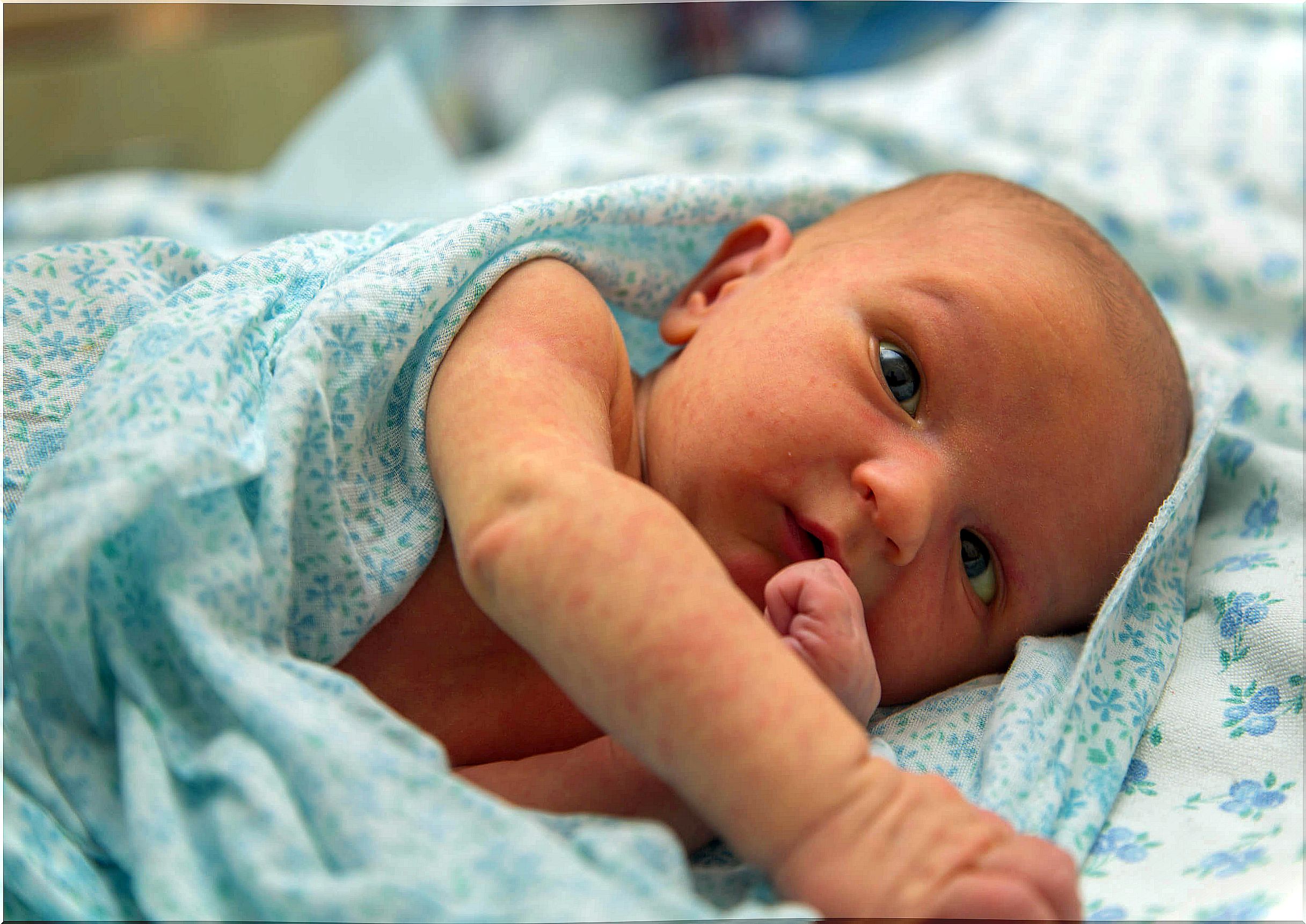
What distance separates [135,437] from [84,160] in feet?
7.36

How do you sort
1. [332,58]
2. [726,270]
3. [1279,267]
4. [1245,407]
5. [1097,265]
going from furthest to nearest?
[332,58]
[1279,267]
[1245,407]
[726,270]
[1097,265]

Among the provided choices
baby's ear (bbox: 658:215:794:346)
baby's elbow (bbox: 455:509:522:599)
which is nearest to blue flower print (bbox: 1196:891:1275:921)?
baby's elbow (bbox: 455:509:522:599)

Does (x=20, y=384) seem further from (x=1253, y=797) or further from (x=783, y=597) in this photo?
(x=1253, y=797)

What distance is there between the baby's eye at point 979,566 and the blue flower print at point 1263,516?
0.33 metres

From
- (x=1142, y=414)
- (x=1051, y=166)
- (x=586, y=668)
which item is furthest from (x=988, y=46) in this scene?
(x=586, y=668)

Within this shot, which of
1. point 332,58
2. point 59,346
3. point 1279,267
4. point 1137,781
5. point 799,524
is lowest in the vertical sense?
point 1137,781

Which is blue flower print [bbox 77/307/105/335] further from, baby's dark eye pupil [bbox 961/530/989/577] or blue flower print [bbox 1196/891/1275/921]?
blue flower print [bbox 1196/891/1275/921]

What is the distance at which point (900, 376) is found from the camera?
818 millimetres

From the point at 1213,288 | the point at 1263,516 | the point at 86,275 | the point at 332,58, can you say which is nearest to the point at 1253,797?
the point at 1263,516

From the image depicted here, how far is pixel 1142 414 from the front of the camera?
34.1 inches

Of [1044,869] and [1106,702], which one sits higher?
[1044,869]

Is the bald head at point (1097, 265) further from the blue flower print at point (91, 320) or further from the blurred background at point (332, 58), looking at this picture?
the blurred background at point (332, 58)

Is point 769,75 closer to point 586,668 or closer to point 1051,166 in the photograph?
point 1051,166

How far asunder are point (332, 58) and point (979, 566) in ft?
8.34
